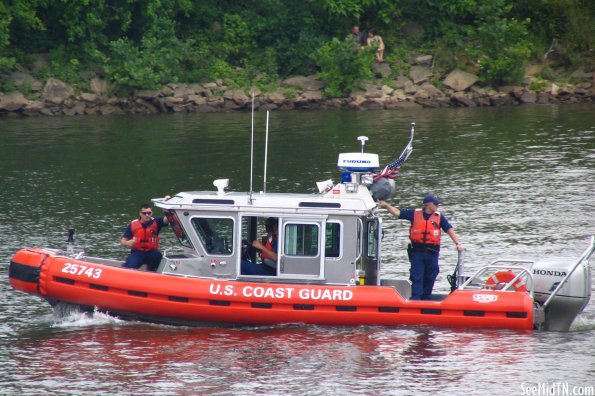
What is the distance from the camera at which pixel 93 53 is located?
38219 mm

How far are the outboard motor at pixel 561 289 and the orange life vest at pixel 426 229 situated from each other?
1433 mm

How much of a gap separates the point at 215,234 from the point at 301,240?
3.82 feet

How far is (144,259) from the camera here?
1546 centimetres

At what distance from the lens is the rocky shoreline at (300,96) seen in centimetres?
3750

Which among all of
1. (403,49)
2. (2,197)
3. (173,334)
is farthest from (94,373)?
(403,49)

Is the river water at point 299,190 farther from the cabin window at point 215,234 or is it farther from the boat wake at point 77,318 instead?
the cabin window at point 215,234

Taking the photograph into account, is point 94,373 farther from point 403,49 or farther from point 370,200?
point 403,49

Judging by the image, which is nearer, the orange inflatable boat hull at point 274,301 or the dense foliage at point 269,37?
the orange inflatable boat hull at point 274,301

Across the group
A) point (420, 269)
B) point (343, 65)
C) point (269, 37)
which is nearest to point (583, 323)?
point (420, 269)

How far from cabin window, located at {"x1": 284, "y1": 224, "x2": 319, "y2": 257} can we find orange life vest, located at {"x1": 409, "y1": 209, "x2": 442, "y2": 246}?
4.51 ft

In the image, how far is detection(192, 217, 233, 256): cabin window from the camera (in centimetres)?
1474

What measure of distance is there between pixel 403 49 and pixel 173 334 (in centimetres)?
2692

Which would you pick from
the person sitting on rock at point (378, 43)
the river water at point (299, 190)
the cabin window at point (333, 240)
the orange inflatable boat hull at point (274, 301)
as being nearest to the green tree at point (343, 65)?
the person sitting on rock at point (378, 43)

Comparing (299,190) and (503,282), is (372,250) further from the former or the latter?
(299,190)
